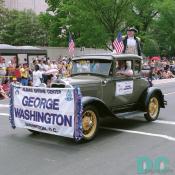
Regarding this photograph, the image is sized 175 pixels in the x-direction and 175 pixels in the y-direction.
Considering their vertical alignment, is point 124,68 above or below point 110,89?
above

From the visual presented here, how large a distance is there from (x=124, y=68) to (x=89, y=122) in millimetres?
2110

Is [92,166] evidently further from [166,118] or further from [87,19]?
[87,19]

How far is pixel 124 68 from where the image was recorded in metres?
10.1

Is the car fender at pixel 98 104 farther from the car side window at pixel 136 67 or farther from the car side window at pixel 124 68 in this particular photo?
the car side window at pixel 136 67

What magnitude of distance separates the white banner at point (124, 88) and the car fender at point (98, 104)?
24.7 inches

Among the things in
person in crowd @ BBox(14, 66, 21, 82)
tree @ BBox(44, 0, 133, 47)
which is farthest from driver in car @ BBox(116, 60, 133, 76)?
tree @ BBox(44, 0, 133, 47)

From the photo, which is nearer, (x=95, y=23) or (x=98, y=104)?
(x=98, y=104)

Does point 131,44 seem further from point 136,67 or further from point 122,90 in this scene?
point 122,90

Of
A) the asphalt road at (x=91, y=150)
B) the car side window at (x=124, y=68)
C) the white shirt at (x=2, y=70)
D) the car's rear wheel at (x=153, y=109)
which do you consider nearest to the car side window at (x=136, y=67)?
the car side window at (x=124, y=68)

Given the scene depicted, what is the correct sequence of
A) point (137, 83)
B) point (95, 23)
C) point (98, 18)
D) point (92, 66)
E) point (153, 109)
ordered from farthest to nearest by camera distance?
1. point (95, 23)
2. point (98, 18)
3. point (153, 109)
4. point (137, 83)
5. point (92, 66)

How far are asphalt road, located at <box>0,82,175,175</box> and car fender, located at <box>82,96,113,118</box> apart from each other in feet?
1.50

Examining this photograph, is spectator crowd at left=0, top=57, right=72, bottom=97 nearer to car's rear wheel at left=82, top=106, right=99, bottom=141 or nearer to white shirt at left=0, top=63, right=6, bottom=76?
white shirt at left=0, top=63, right=6, bottom=76

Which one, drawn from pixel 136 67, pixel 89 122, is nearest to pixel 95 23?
pixel 136 67

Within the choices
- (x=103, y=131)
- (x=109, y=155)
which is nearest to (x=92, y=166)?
(x=109, y=155)
